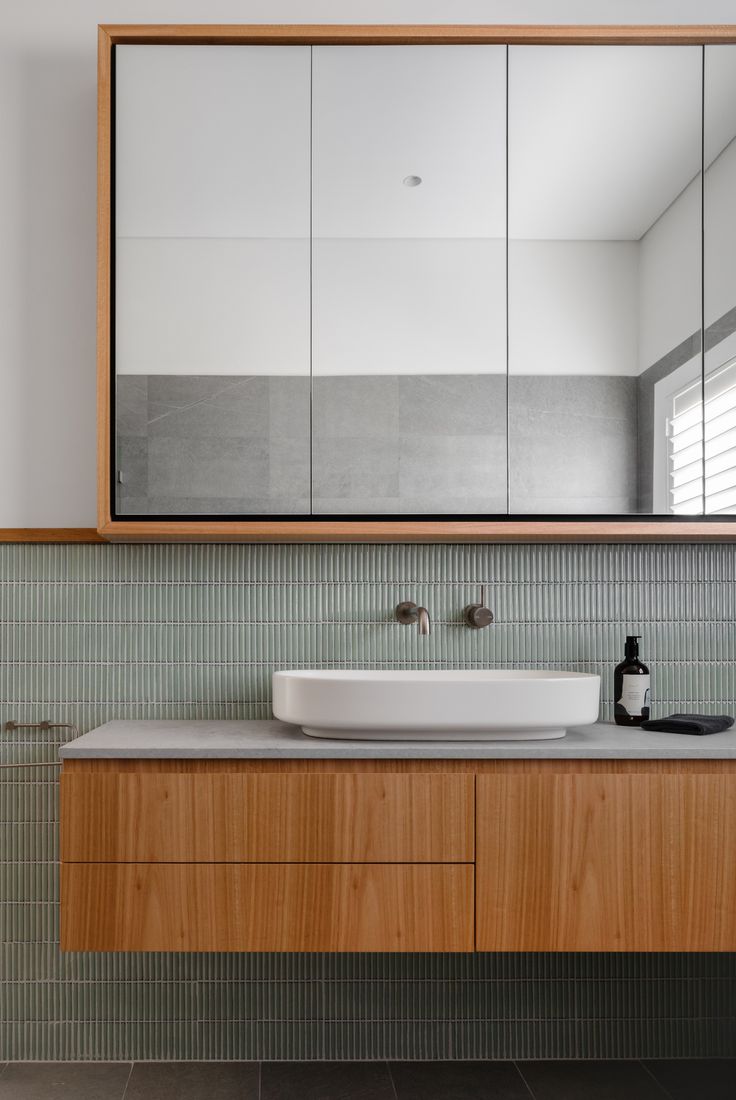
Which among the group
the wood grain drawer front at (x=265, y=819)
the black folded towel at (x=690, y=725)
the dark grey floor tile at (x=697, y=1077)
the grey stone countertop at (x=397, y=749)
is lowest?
the dark grey floor tile at (x=697, y=1077)

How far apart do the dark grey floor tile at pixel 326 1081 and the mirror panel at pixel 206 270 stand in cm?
128

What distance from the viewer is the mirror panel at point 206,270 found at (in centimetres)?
179

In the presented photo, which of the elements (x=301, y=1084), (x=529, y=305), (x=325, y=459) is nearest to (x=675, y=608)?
(x=529, y=305)

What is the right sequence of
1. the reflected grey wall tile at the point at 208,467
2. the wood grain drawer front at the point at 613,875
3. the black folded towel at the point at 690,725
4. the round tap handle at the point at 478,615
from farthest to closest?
the round tap handle at the point at 478,615 → the reflected grey wall tile at the point at 208,467 → the black folded towel at the point at 690,725 → the wood grain drawer front at the point at 613,875

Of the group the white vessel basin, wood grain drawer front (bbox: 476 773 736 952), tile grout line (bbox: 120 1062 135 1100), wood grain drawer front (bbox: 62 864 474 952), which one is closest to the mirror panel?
the white vessel basin

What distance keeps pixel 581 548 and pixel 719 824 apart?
72 centimetres

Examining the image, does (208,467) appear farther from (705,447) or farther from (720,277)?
(720,277)

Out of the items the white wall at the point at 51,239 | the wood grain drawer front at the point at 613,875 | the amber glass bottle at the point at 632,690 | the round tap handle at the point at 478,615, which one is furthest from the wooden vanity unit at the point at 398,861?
the white wall at the point at 51,239

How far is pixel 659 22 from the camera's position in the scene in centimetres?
203

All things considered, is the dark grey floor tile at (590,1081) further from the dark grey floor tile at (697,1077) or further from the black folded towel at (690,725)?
the black folded towel at (690,725)

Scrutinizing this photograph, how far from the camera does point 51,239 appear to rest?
2002mm

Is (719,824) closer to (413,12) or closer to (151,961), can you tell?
(151,961)

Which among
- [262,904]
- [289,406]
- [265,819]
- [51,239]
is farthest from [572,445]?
[51,239]

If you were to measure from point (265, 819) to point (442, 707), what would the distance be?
1.30 ft
